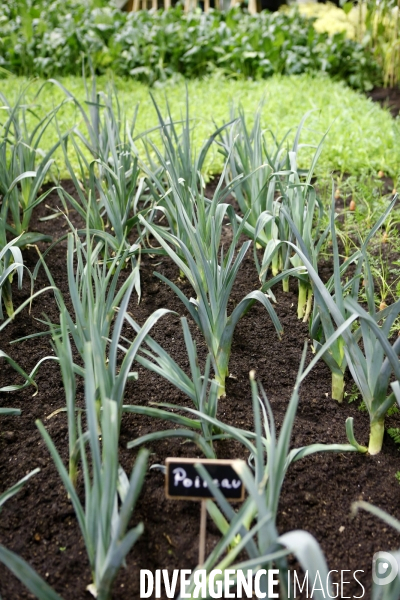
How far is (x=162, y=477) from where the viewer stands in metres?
1.13

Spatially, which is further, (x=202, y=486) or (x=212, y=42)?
(x=212, y=42)

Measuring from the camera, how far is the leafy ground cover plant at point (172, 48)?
14.1ft

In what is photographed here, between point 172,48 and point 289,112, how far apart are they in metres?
1.52

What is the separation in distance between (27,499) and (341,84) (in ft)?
12.5

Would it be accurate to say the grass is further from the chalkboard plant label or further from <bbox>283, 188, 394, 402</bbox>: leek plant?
the chalkboard plant label

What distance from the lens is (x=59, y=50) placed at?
4262mm

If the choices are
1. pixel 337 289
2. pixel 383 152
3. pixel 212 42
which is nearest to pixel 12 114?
pixel 337 289

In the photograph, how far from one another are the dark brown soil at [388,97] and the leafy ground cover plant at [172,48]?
0.33ft

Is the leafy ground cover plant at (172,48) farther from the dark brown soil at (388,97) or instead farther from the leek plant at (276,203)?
the leek plant at (276,203)

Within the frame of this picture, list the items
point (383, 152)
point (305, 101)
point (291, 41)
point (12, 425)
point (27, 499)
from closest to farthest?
point (27, 499) < point (12, 425) < point (383, 152) < point (305, 101) < point (291, 41)

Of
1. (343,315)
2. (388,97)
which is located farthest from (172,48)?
(343,315)

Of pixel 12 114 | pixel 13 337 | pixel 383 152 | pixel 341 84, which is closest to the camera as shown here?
pixel 13 337

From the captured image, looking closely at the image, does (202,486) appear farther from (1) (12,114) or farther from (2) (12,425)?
(1) (12,114)

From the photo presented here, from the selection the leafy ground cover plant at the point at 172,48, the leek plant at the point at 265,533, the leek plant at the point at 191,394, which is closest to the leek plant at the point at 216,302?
the leek plant at the point at 191,394
